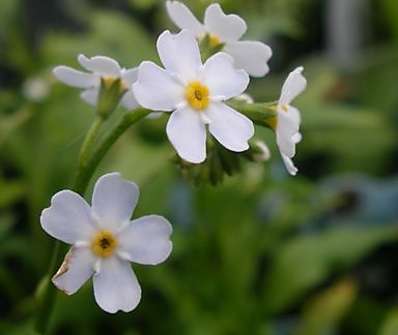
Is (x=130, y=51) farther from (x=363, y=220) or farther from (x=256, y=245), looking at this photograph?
(x=363, y=220)

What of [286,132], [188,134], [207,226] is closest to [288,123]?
[286,132]

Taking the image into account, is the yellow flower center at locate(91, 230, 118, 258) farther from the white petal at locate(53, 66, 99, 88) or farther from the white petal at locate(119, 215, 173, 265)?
the white petal at locate(53, 66, 99, 88)

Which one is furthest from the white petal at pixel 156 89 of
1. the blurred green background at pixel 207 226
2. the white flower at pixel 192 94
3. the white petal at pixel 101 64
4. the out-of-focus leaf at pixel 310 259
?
the out-of-focus leaf at pixel 310 259

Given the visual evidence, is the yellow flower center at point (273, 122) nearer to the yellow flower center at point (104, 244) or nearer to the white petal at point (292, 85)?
the white petal at point (292, 85)

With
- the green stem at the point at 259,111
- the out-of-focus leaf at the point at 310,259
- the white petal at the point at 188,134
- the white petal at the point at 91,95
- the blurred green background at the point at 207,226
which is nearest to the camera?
the white petal at the point at 188,134

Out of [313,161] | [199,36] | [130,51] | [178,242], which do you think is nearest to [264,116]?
[199,36]

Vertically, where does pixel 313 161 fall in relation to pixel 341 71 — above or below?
below
